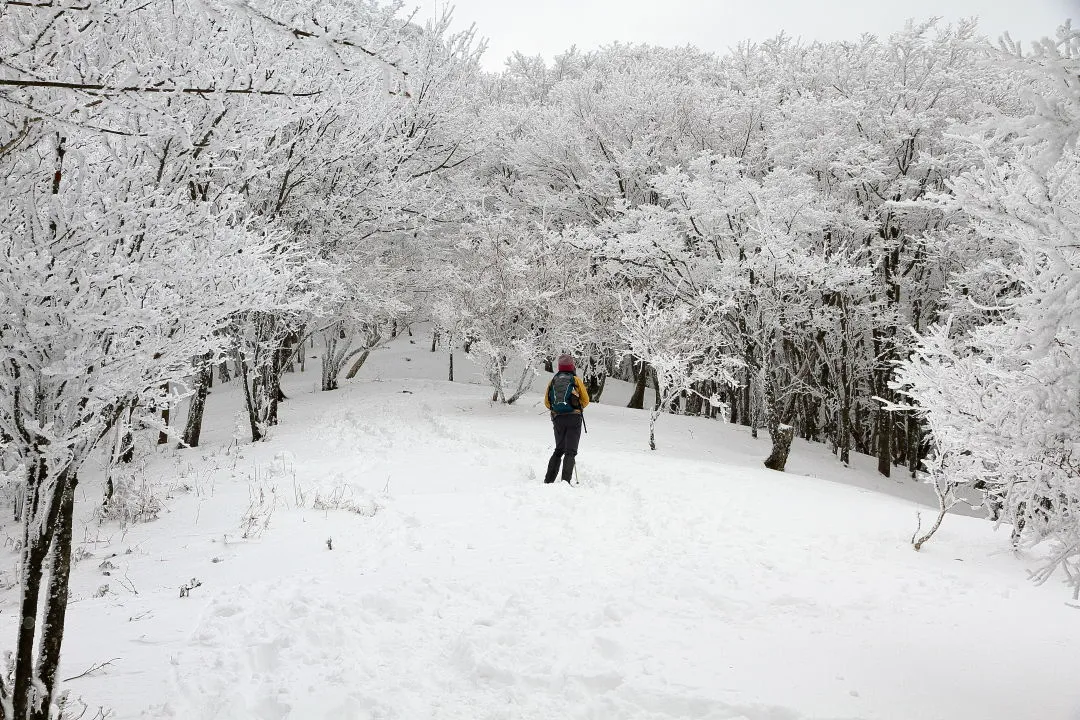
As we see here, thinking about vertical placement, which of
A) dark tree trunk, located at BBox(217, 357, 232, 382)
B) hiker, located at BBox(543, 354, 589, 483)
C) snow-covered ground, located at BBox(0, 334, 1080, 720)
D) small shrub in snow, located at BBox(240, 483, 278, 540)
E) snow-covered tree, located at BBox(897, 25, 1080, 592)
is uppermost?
snow-covered tree, located at BBox(897, 25, 1080, 592)

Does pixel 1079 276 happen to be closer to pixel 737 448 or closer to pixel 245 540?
pixel 245 540

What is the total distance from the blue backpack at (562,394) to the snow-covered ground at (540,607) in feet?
3.80

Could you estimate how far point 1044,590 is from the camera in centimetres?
602

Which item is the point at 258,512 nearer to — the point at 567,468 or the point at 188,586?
the point at 188,586

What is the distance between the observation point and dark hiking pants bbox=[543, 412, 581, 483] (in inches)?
352

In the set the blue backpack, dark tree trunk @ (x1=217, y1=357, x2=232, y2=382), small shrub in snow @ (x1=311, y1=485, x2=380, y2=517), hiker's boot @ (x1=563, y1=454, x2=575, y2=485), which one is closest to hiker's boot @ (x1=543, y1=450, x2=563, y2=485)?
hiker's boot @ (x1=563, y1=454, x2=575, y2=485)

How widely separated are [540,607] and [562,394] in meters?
4.42

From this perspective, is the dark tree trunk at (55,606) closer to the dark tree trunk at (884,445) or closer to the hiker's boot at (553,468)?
the hiker's boot at (553,468)

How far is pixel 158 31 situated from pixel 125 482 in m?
5.49

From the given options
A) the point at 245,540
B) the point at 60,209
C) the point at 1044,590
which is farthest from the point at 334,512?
the point at 1044,590

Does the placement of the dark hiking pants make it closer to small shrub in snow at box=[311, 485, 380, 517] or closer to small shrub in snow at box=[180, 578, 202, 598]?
small shrub in snow at box=[311, 485, 380, 517]

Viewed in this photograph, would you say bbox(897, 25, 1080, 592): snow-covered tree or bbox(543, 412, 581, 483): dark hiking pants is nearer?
bbox(897, 25, 1080, 592): snow-covered tree

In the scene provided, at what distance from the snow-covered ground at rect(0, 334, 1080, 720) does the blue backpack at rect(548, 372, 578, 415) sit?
1.16 meters

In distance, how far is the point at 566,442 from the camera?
904cm
